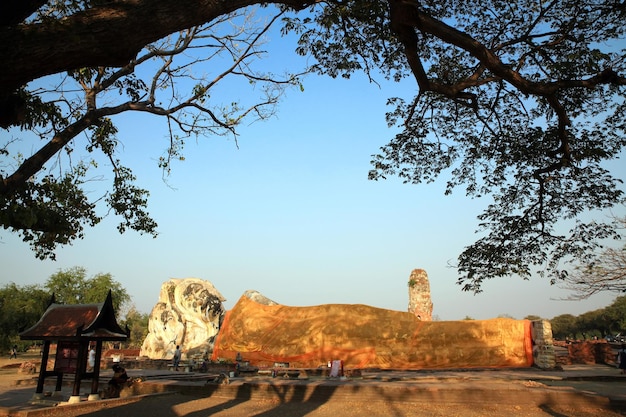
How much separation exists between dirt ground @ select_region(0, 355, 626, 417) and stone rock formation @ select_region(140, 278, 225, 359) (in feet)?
55.2

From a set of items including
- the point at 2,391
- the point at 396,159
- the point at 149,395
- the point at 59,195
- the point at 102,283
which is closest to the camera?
the point at 59,195

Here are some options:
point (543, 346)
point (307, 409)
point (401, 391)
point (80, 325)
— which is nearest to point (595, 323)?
point (543, 346)

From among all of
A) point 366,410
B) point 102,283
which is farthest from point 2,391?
point 102,283

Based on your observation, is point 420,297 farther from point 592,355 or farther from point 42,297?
point 42,297

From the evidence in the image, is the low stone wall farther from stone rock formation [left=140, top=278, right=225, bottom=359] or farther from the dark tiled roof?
the dark tiled roof

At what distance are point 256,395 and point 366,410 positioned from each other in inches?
124

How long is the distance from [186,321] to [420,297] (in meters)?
14.3

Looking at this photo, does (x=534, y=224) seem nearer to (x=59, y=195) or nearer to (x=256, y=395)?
(x=256, y=395)

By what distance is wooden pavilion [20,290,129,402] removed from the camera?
10.4 metres

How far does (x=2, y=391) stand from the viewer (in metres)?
12.7

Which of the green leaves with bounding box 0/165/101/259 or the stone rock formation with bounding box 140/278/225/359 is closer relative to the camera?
the green leaves with bounding box 0/165/101/259

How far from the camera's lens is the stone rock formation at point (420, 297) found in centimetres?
2541

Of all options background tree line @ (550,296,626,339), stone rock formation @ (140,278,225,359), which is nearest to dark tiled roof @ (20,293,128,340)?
stone rock formation @ (140,278,225,359)

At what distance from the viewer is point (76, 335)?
10.4 meters
